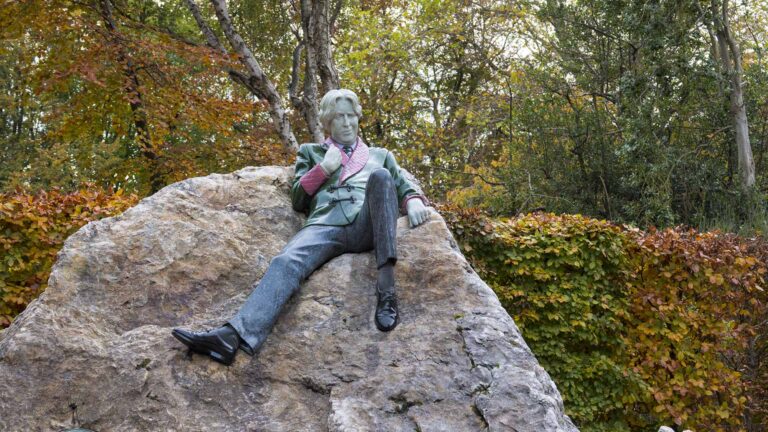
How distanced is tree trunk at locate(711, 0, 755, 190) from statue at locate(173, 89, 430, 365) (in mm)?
6248

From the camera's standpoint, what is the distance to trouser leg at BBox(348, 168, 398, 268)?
4.55 metres

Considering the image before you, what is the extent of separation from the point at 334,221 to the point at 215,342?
3.76 ft

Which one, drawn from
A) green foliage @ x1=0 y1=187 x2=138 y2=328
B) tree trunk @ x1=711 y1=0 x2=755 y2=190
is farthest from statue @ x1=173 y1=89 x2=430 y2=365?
tree trunk @ x1=711 y1=0 x2=755 y2=190

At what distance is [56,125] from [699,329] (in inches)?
455

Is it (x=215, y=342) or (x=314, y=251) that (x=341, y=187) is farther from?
(x=215, y=342)

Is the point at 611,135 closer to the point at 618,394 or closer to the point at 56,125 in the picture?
the point at 618,394

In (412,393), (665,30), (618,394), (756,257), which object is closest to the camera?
Result: (412,393)

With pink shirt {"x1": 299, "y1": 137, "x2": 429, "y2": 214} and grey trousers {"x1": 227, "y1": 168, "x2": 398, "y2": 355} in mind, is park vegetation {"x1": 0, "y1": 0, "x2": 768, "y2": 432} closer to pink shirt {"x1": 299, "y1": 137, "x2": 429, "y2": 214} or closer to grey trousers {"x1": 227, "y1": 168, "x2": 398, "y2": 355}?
pink shirt {"x1": 299, "y1": 137, "x2": 429, "y2": 214}

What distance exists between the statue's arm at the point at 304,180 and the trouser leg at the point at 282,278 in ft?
1.18

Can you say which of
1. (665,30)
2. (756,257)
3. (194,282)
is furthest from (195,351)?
(665,30)

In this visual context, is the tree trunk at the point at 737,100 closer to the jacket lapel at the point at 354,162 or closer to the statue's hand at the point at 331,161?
the jacket lapel at the point at 354,162

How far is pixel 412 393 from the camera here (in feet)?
13.0

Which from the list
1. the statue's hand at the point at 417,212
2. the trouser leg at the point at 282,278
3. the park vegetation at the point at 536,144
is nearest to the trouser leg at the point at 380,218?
the trouser leg at the point at 282,278

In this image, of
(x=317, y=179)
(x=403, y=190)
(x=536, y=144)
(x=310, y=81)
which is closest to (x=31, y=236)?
(x=317, y=179)
